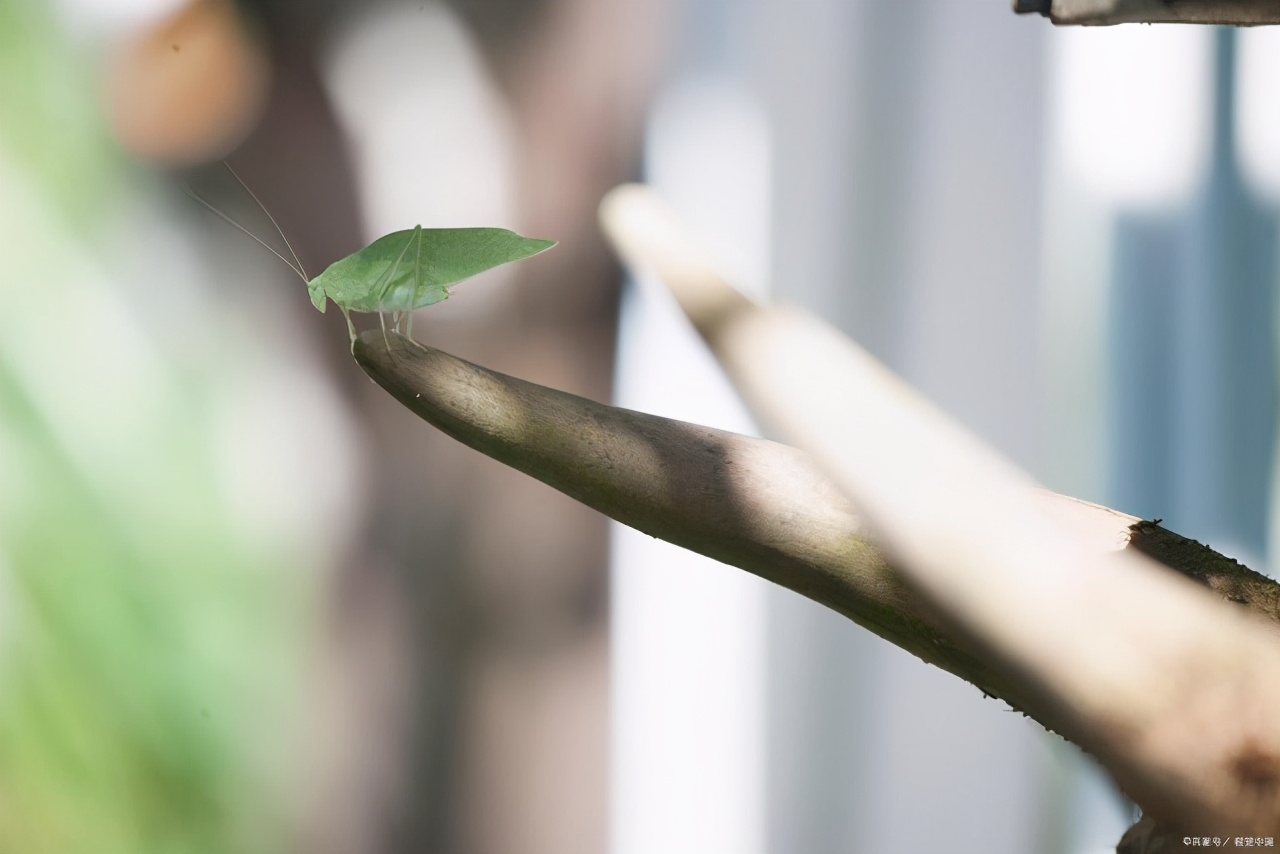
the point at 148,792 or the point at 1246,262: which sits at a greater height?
the point at 1246,262

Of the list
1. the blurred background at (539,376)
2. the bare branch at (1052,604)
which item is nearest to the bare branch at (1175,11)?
the bare branch at (1052,604)

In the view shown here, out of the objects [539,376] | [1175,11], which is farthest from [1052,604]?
[539,376]

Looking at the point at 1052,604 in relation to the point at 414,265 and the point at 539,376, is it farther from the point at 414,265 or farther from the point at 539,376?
the point at 539,376

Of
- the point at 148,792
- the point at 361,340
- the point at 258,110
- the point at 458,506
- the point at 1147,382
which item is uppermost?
the point at 258,110

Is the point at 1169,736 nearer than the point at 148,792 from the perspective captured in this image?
Yes

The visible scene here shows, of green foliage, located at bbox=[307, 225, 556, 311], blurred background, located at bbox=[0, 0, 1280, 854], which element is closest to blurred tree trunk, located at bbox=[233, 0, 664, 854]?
blurred background, located at bbox=[0, 0, 1280, 854]

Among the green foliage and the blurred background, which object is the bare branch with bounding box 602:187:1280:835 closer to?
the green foliage

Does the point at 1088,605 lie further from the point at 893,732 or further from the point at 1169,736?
the point at 893,732

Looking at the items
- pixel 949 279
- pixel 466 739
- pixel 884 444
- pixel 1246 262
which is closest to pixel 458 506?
pixel 466 739
